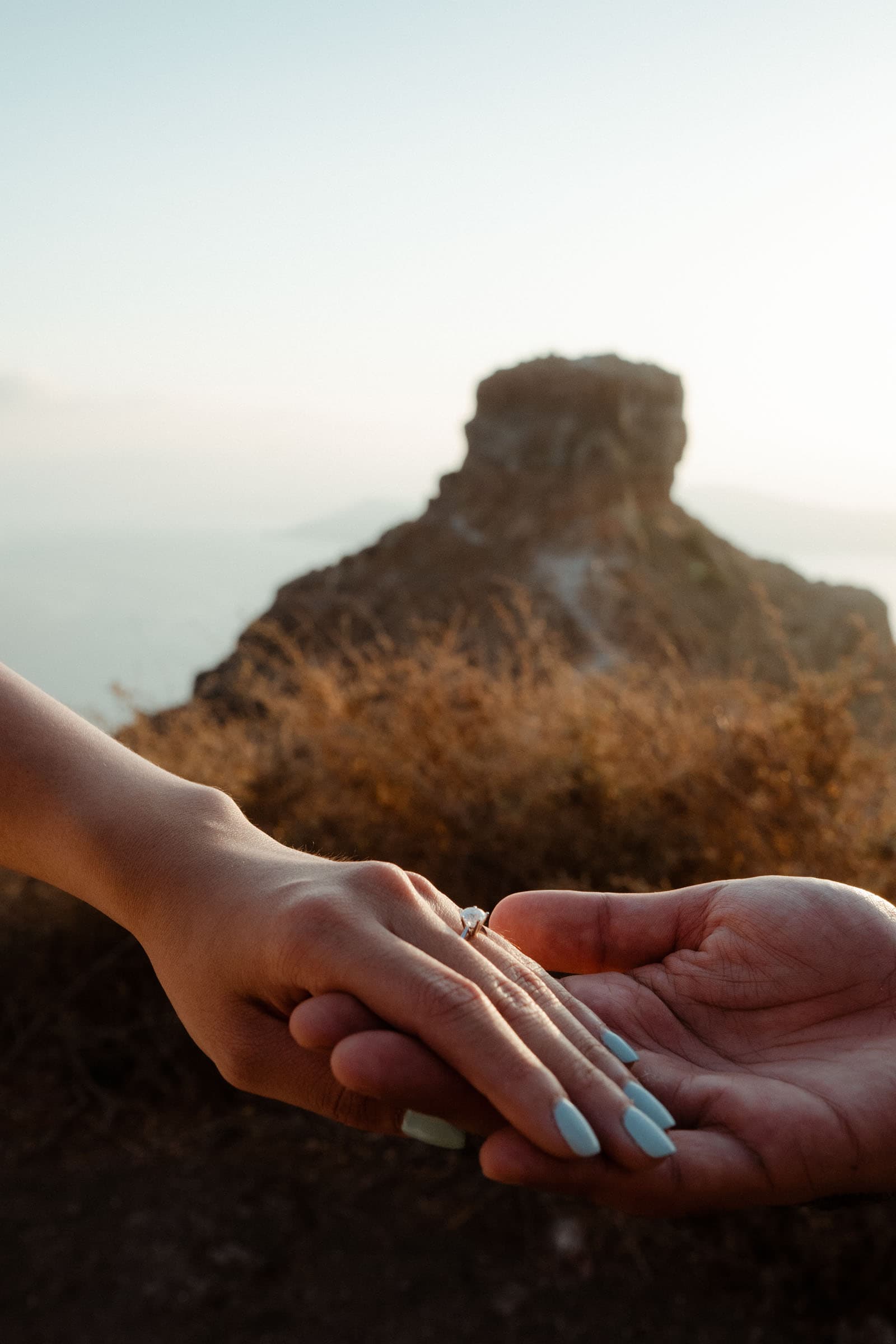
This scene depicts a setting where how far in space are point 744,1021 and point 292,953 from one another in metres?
0.97

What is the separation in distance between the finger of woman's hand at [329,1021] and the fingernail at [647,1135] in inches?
14.2

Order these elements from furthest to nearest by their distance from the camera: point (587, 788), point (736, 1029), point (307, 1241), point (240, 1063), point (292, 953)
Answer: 1. point (587, 788)
2. point (307, 1241)
3. point (736, 1029)
4. point (240, 1063)
5. point (292, 953)

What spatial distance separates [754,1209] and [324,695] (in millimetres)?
3270

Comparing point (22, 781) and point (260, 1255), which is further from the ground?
point (22, 781)

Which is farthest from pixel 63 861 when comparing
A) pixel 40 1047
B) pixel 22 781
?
pixel 40 1047

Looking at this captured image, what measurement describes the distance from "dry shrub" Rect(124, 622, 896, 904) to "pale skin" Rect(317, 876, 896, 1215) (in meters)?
1.33

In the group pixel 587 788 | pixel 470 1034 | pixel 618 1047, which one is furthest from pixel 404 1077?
pixel 587 788

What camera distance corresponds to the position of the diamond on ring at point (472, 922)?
154cm

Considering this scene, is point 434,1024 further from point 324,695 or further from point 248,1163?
Result: point 324,695

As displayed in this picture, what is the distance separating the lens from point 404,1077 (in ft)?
4.05

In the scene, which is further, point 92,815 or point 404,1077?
point 92,815

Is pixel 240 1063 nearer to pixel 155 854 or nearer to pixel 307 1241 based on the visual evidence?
pixel 155 854

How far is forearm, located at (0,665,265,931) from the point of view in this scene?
1.59 metres

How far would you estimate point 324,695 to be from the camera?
539 cm
